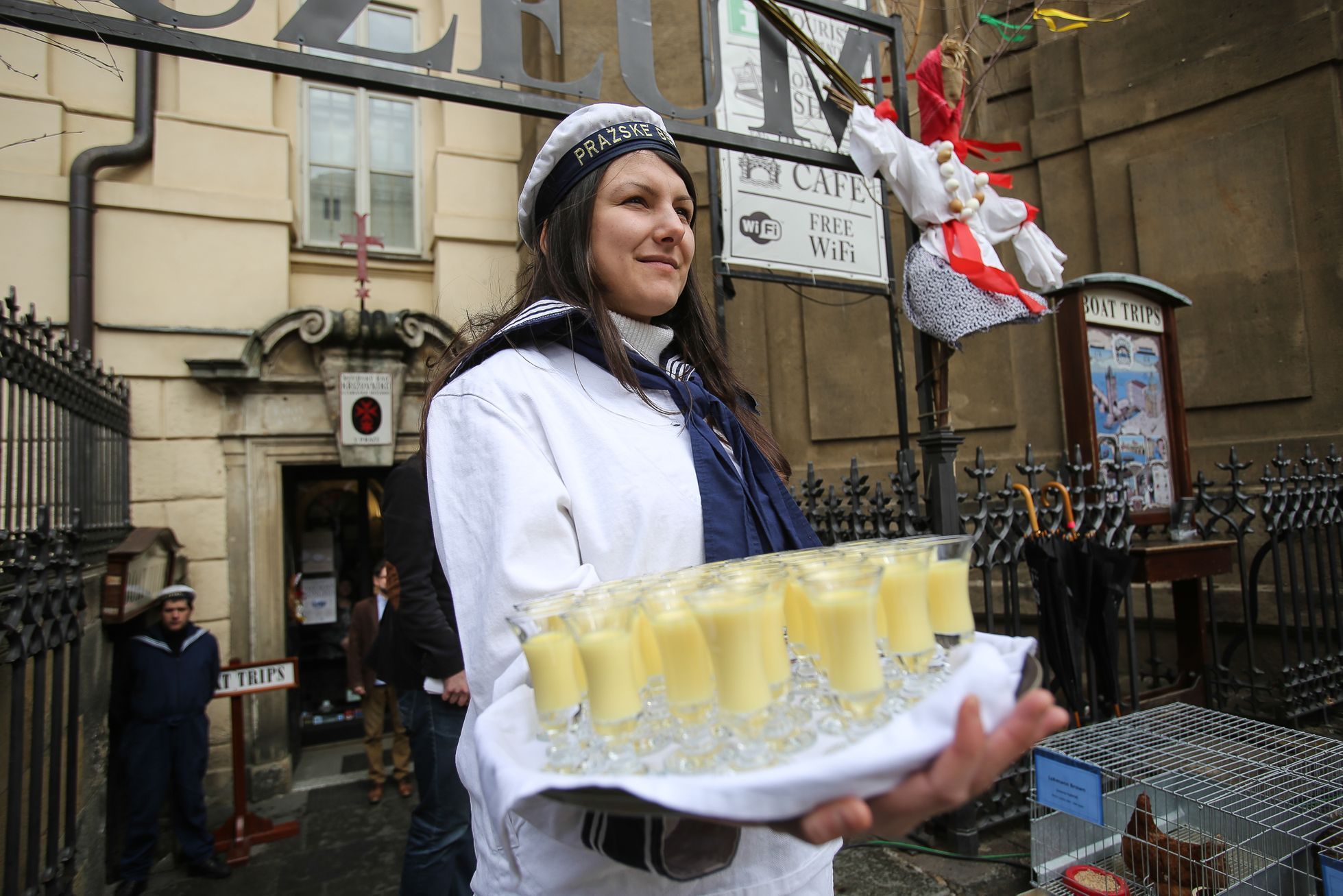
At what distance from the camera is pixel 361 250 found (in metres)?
6.47

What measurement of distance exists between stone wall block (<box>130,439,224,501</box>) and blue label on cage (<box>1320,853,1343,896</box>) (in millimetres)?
6858

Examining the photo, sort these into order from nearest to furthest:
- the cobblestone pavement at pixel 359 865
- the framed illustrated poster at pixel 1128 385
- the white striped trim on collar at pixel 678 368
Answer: the white striped trim on collar at pixel 678 368, the cobblestone pavement at pixel 359 865, the framed illustrated poster at pixel 1128 385

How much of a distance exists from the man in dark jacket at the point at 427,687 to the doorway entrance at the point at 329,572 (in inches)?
164

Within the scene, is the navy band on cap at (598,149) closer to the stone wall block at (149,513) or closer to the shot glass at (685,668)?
the shot glass at (685,668)

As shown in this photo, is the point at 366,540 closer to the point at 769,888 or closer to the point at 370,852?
the point at 370,852

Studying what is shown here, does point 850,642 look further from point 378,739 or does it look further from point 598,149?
point 378,739

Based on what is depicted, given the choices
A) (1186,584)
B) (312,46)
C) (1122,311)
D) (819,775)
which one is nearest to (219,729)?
(312,46)

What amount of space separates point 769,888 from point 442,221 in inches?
273

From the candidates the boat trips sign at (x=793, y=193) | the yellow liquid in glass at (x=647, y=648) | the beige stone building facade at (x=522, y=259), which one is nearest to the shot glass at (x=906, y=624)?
the yellow liquid in glass at (x=647, y=648)

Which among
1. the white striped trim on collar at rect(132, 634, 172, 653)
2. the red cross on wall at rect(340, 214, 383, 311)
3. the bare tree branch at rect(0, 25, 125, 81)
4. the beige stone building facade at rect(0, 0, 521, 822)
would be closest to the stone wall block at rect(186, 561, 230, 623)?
the beige stone building facade at rect(0, 0, 521, 822)

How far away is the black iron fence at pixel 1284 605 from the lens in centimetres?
414

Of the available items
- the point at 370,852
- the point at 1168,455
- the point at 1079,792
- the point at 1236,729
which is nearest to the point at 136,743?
the point at 370,852

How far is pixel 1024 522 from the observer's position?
337 cm

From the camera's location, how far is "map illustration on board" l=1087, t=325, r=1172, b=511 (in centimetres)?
408
